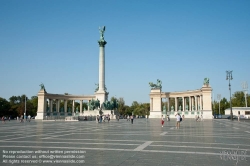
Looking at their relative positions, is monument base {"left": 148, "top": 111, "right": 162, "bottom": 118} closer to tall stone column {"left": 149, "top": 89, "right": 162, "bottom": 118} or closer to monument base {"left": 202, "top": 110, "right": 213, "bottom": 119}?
tall stone column {"left": 149, "top": 89, "right": 162, "bottom": 118}

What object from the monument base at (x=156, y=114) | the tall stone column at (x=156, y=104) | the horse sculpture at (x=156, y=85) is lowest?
the monument base at (x=156, y=114)

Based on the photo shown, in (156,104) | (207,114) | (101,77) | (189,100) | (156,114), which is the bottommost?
(156,114)

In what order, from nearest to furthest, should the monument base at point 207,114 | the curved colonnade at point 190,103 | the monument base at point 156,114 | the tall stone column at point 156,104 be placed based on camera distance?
the monument base at point 207,114 < the curved colonnade at point 190,103 < the monument base at point 156,114 < the tall stone column at point 156,104

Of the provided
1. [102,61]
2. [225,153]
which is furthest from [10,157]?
[102,61]

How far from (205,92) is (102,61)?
36.7 meters

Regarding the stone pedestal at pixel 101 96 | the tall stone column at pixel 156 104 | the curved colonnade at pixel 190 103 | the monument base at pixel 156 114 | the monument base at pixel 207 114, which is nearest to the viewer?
the stone pedestal at pixel 101 96

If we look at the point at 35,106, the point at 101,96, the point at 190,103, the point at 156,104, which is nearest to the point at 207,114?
the point at 190,103

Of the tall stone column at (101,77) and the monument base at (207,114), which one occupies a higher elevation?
the tall stone column at (101,77)

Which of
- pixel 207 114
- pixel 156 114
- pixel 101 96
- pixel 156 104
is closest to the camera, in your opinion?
pixel 101 96

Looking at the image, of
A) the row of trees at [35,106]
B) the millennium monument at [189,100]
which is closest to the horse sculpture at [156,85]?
the millennium monument at [189,100]

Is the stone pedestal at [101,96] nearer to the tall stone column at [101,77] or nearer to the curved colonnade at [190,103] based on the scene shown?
the tall stone column at [101,77]

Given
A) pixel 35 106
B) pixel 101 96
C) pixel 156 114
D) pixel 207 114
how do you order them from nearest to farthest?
pixel 101 96 < pixel 207 114 < pixel 156 114 < pixel 35 106

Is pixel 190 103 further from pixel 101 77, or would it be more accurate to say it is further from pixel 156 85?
pixel 101 77

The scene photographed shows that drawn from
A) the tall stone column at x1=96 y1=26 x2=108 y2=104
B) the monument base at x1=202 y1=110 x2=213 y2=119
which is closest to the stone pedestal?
the tall stone column at x1=96 y1=26 x2=108 y2=104
